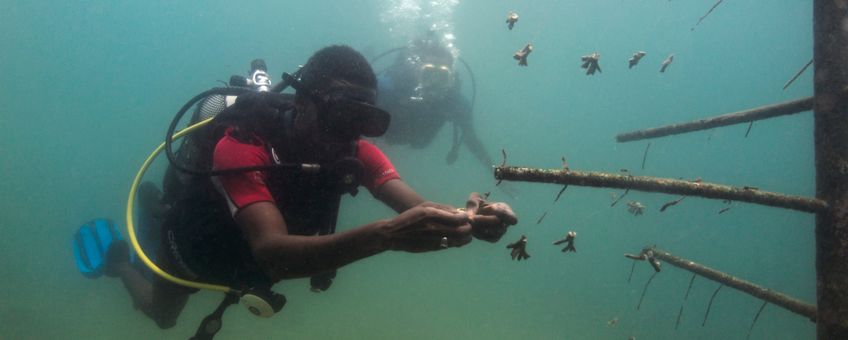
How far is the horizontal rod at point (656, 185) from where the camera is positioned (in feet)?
9.14

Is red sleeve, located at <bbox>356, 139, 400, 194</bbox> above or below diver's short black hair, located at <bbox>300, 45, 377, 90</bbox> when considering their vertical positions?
below

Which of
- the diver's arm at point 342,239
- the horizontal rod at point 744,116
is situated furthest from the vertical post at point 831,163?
the diver's arm at point 342,239

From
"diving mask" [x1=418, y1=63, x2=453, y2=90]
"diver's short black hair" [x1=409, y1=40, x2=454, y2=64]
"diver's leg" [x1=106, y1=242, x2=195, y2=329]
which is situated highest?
"diver's short black hair" [x1=409, y1=40, x2=454, y2=64]

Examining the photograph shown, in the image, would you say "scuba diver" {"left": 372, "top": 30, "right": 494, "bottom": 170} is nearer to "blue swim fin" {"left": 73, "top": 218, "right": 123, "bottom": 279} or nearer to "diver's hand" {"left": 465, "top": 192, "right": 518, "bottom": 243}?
"blue swim fin" {"left": 73, "top": 218, "right": 123, "bottom": 279}

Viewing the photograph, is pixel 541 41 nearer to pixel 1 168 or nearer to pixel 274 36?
pixel 274 36

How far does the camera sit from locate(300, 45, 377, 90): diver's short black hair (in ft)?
11.7

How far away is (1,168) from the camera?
73250 mm

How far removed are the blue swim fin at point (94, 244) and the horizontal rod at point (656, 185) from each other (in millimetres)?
7198

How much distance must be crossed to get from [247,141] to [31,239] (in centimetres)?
6003

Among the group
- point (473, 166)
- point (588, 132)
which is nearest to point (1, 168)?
point (473, 166)

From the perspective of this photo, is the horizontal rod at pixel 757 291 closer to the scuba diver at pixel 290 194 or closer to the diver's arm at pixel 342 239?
the scuba diver at pixel 290 194

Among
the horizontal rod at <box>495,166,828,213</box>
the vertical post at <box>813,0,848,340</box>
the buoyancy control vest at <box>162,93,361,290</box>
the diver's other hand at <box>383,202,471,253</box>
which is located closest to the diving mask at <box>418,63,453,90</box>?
the buoyancy control vest at <box>162,93,361,290</box>

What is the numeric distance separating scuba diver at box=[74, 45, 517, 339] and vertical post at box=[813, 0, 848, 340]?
106 inches

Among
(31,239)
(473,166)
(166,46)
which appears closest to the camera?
(31,239)
